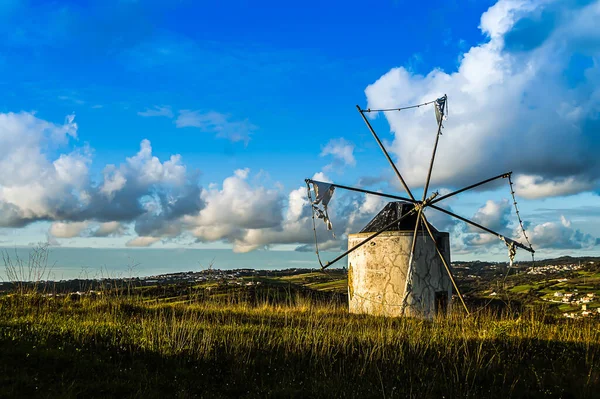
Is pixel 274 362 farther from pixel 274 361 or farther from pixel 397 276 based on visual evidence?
pixel 397 276

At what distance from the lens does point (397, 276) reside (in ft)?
50.9

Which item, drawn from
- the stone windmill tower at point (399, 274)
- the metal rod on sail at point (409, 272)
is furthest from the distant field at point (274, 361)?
the stone windmill tower at point (399, 274)

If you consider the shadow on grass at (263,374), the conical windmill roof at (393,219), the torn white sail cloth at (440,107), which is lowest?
the shadow on grass at (263,374)

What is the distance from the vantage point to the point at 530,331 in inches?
518

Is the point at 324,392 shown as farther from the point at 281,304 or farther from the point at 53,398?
the point at 281,304

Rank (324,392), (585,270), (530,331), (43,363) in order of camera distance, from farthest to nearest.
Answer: (585,270) < (530,331) < (43,363) < (324,392)

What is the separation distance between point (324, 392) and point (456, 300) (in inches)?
412

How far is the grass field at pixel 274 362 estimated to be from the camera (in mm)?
7730

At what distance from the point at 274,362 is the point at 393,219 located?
856 cm

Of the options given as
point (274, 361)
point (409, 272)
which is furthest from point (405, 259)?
point (274, 361)

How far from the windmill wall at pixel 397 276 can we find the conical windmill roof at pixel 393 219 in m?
0.46

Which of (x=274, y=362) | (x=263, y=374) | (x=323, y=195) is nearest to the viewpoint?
(x=263, y=374)

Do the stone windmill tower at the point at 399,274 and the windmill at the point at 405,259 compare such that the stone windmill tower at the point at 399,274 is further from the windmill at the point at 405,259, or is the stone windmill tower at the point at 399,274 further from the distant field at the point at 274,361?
the distant field at the point at 274,361

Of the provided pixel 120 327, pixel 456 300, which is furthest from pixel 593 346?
pixel 120 327
